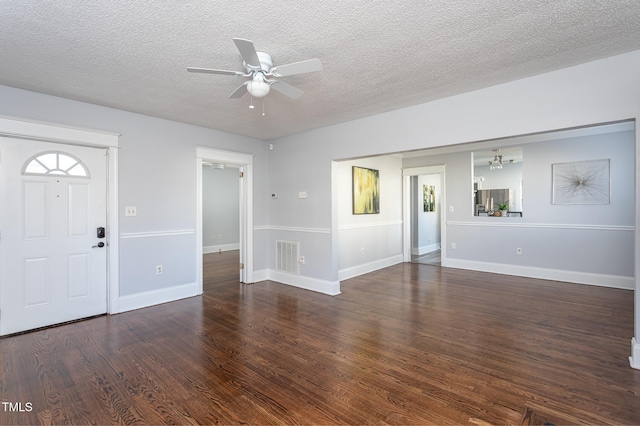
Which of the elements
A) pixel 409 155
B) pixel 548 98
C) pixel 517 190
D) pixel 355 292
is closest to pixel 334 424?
pixel 355 292

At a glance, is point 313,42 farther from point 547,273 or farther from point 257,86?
point 547,273

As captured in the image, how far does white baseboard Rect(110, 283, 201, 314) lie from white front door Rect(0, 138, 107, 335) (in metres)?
0.18

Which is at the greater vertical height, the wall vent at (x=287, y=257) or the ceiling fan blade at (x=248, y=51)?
the ceiling fan blade at (x=248, y=51)

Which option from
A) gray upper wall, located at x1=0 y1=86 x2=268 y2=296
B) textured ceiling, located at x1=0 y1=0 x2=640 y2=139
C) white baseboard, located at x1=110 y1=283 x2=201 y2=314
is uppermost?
textured ceiling, located at x1=0 y1=0 x2=640 y2=139

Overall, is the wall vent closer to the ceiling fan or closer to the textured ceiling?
the textured ceiling

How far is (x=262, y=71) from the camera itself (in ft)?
8.23

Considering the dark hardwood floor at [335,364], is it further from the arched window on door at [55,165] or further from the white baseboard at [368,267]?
the arched window on door at [55,165]

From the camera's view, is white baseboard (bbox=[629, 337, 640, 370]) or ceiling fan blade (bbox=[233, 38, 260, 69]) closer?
ceiling fan blade (bbox=[233, 38, 260, 69])

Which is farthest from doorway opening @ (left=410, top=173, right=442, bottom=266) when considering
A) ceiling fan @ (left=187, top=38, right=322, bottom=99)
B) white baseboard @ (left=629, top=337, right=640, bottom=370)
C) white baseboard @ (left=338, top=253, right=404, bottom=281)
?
ceiling fan @ (left=187, top=38, right=322, bottom=99)

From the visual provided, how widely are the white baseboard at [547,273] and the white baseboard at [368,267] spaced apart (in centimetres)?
106

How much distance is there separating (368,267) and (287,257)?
1817mm

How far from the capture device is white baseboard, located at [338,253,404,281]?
18.6 feet

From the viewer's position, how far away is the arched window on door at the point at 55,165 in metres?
3.41

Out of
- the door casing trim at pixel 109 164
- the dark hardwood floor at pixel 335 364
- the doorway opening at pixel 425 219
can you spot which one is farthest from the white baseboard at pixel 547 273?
the door casing trim at pixel 109 164
